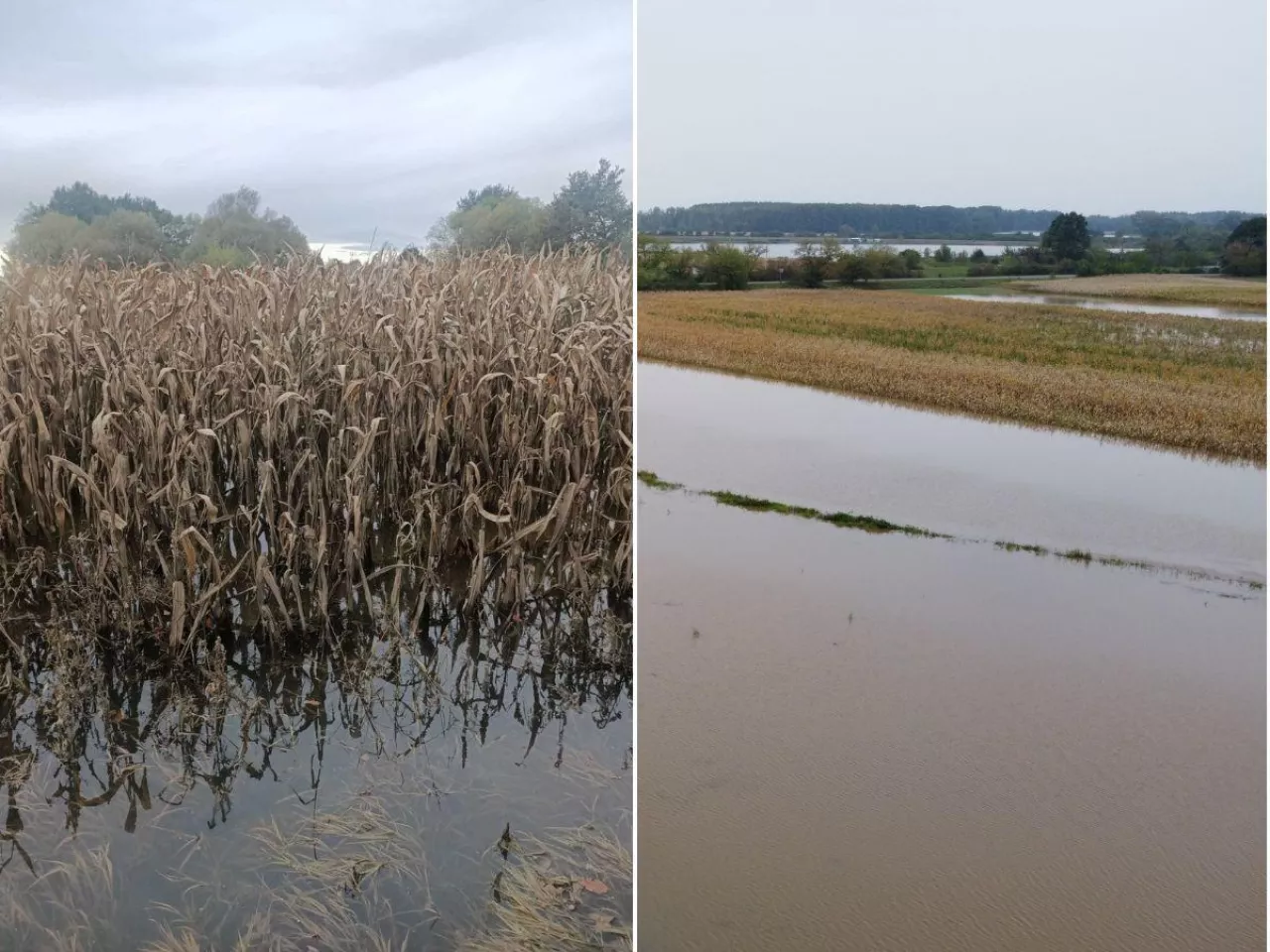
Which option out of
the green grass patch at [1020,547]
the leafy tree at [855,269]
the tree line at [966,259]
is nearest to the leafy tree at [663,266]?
the tree line at [966,259]

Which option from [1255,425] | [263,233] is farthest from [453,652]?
[1255,425]

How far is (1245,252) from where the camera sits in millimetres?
2086

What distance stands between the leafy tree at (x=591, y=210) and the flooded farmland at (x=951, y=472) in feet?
0.85

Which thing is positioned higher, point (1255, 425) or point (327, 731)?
point (1255, 425)

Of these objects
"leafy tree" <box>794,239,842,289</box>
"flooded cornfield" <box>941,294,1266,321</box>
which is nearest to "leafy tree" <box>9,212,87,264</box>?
"leafy tree" <box>794,239,842,289</box>

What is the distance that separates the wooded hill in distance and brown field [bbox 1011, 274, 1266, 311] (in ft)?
0.27

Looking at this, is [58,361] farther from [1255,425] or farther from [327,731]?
[1255,425]

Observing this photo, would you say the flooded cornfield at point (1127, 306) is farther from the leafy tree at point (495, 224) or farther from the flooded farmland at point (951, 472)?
the leafy tree at point (495, 224)

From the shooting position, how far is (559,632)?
2.10 meters

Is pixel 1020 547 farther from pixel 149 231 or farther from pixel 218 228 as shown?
pixel 149 231

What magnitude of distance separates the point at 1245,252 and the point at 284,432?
1.62 m

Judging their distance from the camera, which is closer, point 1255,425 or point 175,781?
point 175,781

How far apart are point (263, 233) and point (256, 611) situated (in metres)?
0.61

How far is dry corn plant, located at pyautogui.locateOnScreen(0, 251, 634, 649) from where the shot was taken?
78.9 inches
